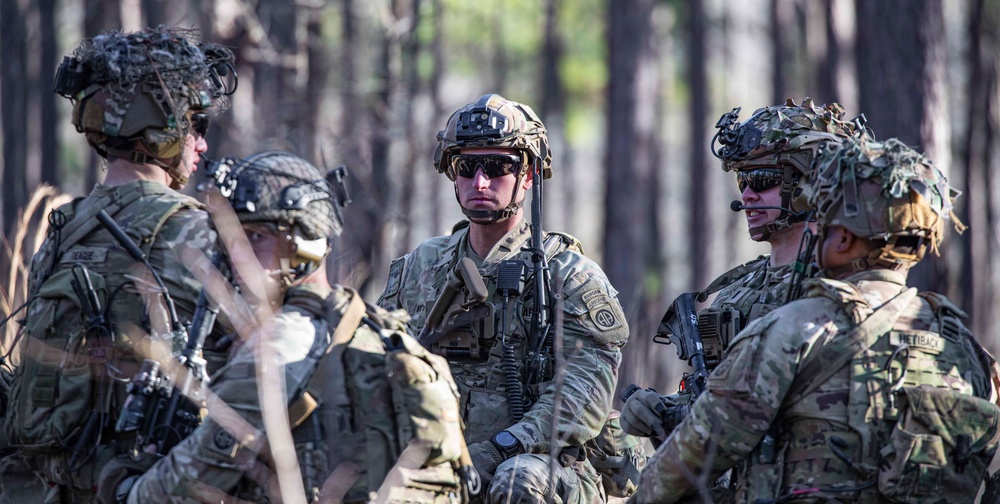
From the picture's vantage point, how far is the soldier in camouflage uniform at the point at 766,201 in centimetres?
630

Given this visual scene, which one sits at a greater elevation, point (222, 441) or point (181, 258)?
point (181, 258)

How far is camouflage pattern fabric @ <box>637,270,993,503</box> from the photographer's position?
174 inches

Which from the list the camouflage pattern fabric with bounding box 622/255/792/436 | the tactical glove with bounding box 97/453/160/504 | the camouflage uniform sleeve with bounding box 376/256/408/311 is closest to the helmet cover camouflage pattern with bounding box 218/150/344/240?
the tactical glove with bounding box 97/453/160/504

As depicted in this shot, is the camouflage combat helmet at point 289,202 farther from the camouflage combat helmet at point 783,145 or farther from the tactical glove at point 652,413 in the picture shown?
the camouflage combat helmet at point 783,145

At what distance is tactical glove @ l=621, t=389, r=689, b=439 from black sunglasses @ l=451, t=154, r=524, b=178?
1.49 meters

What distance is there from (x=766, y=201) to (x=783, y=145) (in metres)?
0.30

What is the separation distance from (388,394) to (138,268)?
160 centimetres

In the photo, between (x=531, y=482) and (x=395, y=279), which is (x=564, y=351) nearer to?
(x=531, y=482)

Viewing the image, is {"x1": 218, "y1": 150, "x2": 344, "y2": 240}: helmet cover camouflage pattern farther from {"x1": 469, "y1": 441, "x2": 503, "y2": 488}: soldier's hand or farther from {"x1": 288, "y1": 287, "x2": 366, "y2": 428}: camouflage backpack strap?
{"x1": 469, "y1": 441, "x2": 503, "y2": 488}: soldier's hand

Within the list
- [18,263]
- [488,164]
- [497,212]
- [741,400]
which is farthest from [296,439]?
[18,263]

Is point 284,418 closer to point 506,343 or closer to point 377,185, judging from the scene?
point 506,343

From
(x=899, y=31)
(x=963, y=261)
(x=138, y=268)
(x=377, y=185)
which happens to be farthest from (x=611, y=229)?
(x=138, y=268)

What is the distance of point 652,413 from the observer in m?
6.02

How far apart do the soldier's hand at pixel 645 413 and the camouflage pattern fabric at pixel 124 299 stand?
7.16 ft
